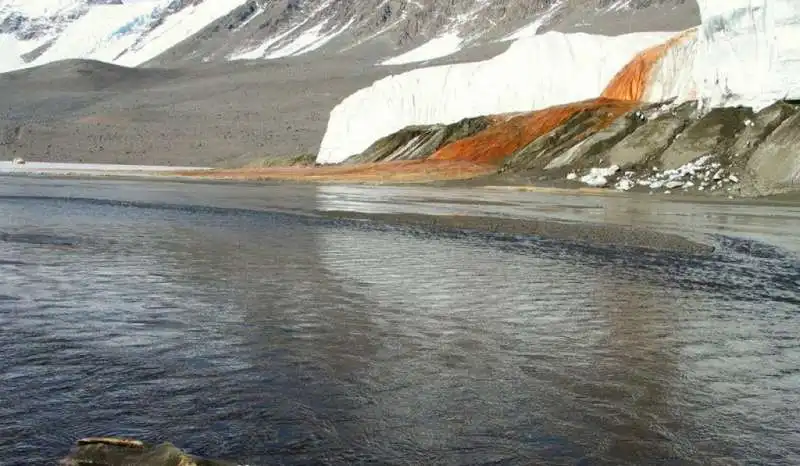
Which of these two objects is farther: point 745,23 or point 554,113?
point 554,113

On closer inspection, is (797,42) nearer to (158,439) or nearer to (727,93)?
(727,93)

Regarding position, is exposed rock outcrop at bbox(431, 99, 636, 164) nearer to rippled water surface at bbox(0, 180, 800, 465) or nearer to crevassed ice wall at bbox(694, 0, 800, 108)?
crevassed ice wall at bbox(694, 0, 800, 108)

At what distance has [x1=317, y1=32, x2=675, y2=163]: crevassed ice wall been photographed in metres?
54.2

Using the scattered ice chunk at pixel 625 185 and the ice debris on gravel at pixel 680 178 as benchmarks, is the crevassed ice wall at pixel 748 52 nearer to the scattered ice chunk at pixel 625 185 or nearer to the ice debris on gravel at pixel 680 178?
the ice debris on gravel at pixel 680 178

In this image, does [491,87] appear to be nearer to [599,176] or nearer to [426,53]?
[599,176]

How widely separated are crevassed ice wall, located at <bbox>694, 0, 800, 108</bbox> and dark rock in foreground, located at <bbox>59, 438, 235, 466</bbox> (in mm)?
36621

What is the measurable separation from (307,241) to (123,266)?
4972 mm

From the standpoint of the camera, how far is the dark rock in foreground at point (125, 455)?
4867 mm

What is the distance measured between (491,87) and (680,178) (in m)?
24.7

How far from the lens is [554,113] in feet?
163

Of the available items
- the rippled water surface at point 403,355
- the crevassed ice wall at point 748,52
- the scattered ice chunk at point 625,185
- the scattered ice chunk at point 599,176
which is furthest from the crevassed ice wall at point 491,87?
the rippled water surface at point 403,355

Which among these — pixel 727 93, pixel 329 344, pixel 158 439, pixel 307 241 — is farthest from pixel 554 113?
pixel 158 439

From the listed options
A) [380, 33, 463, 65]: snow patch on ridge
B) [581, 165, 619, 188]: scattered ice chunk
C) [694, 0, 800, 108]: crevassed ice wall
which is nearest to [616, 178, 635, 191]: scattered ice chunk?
[581, 165, 619, 188]: scattered ice chunk

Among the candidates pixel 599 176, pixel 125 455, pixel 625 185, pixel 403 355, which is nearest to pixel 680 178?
pixel 625 185
